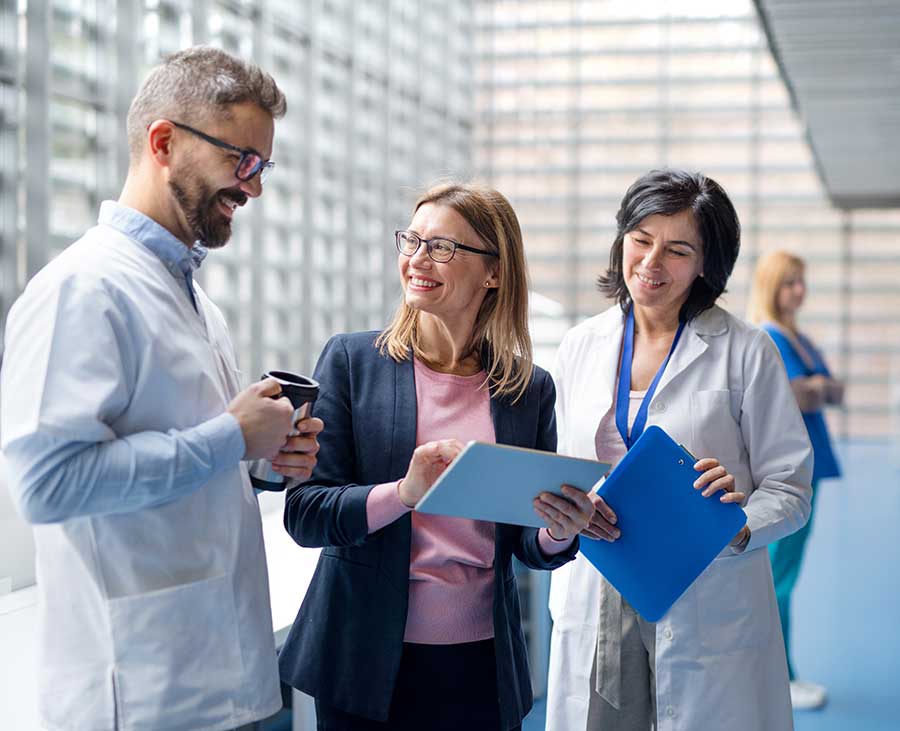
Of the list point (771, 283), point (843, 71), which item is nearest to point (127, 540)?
point (771, 283)

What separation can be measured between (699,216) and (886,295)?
48.6 ft

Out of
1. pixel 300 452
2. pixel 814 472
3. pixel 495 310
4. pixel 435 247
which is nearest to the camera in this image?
pixel 300 452

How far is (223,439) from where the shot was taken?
1589 mm

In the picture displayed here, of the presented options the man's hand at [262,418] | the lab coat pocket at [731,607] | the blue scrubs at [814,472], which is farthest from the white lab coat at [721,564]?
the blue scrubs at [814,472]

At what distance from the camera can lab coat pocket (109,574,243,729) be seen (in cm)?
157

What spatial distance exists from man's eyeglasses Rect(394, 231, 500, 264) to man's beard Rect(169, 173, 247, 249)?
0.47 meters

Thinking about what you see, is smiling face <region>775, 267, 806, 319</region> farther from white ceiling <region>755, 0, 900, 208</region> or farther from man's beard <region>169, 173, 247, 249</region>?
man's beard <region>169, 173, 247, 249</region>

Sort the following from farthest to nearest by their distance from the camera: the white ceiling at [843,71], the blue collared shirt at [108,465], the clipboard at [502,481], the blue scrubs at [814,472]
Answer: the white ceiling at [843,71]
the blue scrubs at [814,472]
the clipboard at [502,481]
the blue collared shirt at [108,465]

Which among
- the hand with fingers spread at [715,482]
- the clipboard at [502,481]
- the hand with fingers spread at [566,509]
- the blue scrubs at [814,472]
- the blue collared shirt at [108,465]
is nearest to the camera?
the blue collared shirt at [108,465]

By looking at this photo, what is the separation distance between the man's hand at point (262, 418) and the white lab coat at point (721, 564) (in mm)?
1060

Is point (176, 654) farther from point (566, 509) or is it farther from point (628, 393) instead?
point (628, 393)

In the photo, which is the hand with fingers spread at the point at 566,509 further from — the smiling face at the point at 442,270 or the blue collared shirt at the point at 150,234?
the blue collared shirt at the point at 150,234

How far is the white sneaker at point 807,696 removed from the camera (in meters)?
4.63

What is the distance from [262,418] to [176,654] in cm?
40
